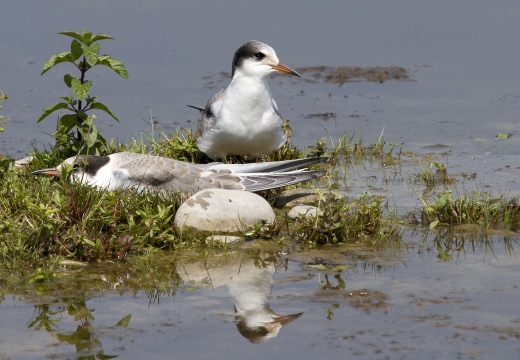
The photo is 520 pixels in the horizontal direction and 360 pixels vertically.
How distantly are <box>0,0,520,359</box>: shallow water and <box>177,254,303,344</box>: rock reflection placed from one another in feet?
0.11

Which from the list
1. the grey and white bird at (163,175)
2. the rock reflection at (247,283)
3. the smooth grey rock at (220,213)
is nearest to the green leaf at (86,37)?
the grey and white bird at (163,175)

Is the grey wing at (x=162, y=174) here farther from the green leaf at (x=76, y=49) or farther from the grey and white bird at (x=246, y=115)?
the green leaf at (x=76, y=49)

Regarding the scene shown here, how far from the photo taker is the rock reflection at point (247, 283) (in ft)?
16.7

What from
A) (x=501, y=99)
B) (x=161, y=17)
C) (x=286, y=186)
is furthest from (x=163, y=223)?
(x=161, y=17)

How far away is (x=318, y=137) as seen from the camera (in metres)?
9.91

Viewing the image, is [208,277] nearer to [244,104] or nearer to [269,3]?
[244,104]

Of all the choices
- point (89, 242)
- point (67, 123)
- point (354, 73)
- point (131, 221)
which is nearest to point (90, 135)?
point (67, 123)

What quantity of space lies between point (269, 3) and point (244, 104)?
572 cm

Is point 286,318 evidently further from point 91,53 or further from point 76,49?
point 76,49

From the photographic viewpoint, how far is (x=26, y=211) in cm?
665

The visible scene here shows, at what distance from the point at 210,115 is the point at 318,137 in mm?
1902

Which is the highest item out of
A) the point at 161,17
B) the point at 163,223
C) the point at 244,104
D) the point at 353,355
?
the point at 161,17

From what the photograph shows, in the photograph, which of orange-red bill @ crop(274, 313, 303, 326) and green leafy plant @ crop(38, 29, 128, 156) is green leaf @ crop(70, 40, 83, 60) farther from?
orange-red bill @ crop(274, 313, 303, 326)

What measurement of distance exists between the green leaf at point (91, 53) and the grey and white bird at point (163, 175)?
28.4 inches
